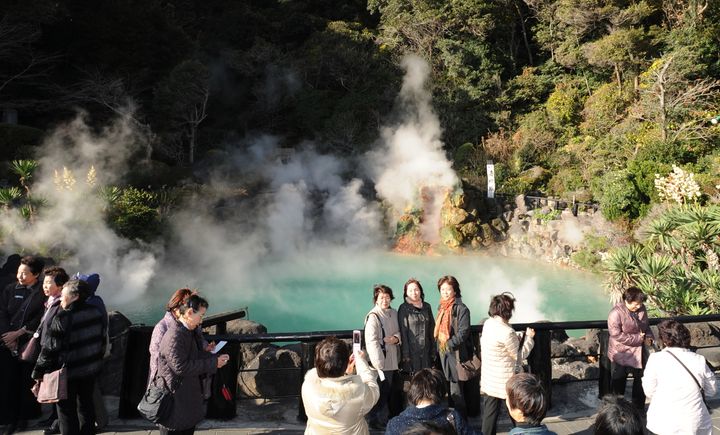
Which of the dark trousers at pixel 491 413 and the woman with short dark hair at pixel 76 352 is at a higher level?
the woman with short dark hair at pixel 76 352

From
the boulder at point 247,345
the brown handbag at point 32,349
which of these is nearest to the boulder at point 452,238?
the boulder at point 247,345

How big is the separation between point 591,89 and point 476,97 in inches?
187

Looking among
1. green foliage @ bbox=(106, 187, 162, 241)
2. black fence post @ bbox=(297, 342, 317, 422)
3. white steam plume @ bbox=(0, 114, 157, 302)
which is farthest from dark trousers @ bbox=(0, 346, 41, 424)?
green foliage @ bbox=(106, 187, 162, 241)

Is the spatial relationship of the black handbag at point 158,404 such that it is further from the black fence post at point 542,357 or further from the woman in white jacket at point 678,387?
the black fence post at point 542,357

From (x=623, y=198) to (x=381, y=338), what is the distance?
12722 millimetres

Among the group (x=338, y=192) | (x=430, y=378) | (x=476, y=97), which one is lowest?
(x=430, y=378)

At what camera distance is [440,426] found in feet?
7.00

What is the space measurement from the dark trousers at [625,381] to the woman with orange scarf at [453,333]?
1.38 meters

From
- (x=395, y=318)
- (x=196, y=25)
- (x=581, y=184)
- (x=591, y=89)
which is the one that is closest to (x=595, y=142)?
(x=581, y=184)

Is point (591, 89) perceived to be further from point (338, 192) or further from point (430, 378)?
point (430, 378)

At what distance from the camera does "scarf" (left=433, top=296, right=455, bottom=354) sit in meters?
3.96

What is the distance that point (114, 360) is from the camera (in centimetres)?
543

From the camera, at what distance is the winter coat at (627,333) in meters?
4.14

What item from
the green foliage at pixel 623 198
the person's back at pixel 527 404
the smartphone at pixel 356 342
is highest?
the green foliage at pixel 623 198
